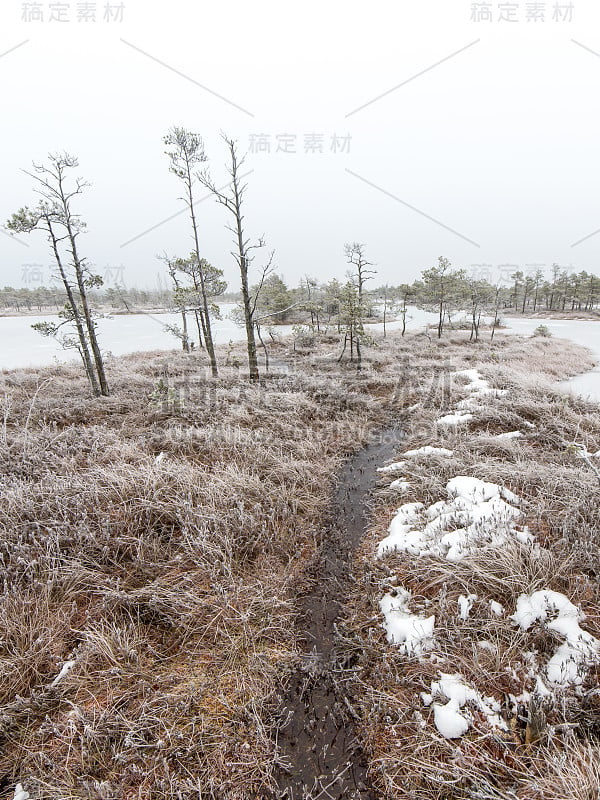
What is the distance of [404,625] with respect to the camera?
3119 millimetres

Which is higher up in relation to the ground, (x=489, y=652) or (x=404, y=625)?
(x=489, y=652)

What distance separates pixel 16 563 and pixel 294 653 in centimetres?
318

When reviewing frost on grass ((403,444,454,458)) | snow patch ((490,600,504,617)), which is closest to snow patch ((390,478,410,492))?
frost on grass ((403,444,454,458))

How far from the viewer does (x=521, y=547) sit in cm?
338

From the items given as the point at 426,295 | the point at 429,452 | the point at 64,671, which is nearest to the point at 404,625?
the point at 64,671

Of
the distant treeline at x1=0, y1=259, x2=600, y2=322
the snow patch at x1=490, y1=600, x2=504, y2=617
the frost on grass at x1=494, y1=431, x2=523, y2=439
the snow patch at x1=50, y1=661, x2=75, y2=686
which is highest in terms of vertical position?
the distant treeline at x1=0, y1=259, x2=600, y2=322

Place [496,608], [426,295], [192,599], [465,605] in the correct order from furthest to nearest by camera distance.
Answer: [426,295] → [192,599] → [465,605] → [496,608]

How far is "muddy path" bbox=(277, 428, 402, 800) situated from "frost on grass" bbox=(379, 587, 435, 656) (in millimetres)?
505

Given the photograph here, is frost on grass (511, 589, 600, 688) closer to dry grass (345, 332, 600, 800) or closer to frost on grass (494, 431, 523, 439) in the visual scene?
dry grass (345, 332, 600, 800)

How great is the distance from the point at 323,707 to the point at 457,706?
3.64 ft

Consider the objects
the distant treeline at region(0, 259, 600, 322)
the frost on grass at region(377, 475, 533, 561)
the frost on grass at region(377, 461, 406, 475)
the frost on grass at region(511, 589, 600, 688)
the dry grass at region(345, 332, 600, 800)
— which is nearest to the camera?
the dry grass at region(345, 332, 600, 800)

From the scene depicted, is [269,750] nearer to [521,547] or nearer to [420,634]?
[420,634]

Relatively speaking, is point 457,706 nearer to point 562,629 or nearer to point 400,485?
point 562,629

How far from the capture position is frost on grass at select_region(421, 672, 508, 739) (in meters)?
2.27
